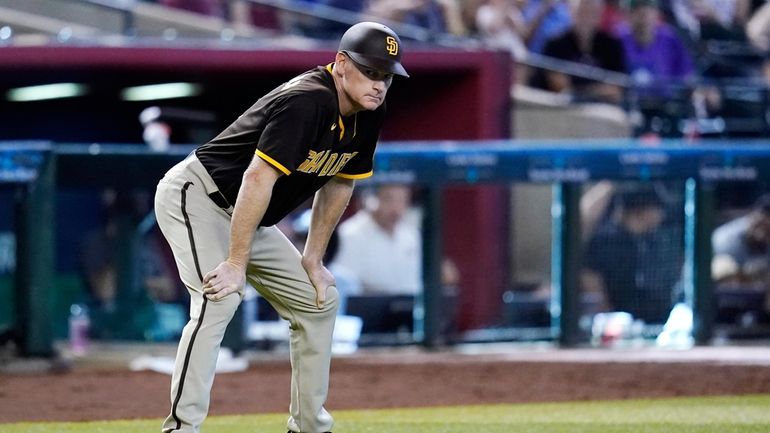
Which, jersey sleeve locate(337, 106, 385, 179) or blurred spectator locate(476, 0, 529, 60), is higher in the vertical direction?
blurred spectator locate(476, 0, 529, 60)


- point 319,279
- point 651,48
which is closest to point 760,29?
point 651,48

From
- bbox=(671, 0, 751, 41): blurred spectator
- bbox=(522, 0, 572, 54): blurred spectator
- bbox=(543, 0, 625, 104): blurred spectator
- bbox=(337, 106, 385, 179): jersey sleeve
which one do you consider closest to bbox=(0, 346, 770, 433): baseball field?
bbox=(337, 106, 385, 179): jersey sleeve

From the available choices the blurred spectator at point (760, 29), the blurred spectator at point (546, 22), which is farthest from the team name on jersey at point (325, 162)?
the blurred spectator at point (760, 29)

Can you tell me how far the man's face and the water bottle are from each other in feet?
15.9

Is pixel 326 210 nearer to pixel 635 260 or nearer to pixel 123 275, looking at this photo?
pixel 123 275

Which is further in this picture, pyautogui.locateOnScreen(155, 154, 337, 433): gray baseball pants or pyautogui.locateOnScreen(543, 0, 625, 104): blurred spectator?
pyautogui.locateOnScreen(543, 0, 625, 104): blurred spectator

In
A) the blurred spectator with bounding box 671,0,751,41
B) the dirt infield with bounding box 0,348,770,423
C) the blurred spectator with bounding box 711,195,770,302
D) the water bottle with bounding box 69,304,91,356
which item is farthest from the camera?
the blurred spectator with bounding box 671,0,751,41

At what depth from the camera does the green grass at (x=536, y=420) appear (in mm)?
5566

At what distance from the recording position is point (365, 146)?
15.5 ft

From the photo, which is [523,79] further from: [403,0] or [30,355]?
[30,355]

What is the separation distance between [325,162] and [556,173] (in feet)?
16.5

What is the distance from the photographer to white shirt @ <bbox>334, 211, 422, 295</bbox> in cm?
925

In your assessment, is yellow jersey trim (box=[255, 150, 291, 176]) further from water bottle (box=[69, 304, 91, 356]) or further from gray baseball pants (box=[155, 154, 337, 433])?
water bottle (box=[69, 304, 91, 356])

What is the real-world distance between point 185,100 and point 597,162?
3.74 meters
